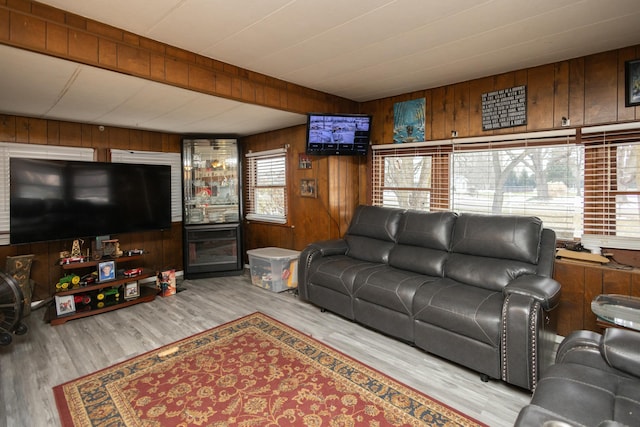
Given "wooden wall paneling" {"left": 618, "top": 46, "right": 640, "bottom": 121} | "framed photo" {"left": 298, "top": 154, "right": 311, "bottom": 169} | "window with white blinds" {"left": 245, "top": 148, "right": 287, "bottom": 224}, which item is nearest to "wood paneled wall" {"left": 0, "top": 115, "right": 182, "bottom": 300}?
"window with white blinds" {"left": 245, "top": 148, "right": 287, "bottom": 224}

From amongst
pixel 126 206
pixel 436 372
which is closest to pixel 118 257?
pixel 126 206

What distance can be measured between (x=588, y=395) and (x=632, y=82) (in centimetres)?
262

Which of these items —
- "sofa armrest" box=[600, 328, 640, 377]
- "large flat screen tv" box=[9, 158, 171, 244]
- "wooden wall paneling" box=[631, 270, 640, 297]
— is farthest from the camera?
"large flat screen tv" box=[9, 158, 171, 244]

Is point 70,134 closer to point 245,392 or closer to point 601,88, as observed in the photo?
point 245,392

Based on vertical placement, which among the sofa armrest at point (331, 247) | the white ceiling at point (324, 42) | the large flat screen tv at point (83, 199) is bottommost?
the sofa armrest at point (331, 247)

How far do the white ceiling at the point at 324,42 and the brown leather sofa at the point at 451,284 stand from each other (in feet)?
4.72

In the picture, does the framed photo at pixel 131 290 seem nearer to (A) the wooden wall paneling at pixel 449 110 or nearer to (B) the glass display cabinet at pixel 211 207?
(B) the glass display cabinet at pixel 211 207

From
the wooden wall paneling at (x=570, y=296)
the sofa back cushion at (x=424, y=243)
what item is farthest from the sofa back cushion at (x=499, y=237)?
the wooden wall paneling at (x=570, y=296)

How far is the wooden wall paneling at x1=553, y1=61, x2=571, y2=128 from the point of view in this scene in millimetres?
2988

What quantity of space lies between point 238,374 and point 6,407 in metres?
1.42

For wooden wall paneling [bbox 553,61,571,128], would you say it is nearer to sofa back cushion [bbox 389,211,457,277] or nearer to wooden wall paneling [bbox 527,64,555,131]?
wooden wall paneling [bbox 527,64,555,131]

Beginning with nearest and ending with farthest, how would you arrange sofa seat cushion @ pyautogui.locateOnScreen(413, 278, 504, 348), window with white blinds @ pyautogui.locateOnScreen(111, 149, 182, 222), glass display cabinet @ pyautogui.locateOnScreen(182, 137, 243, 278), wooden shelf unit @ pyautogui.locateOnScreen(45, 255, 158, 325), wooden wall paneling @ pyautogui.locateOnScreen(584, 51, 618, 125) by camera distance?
sofa seat cushion @ pyautogui.locateOnScreen(413, 278, 504, 348)
wooden wall paneling @ pyautogui.locateOnScreen(584, 51, 618, 125)
wooden shelf unit @ pyautogui.locateOnScreen(45, 255, 158, 325)
window with white blinds @ pyautogui.locateOnScreen(111, 149, 182, 222)
glass display cabinet @ pyautogui.locateOnScreen(182, 137, 243, 278)

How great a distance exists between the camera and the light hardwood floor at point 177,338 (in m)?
2.14

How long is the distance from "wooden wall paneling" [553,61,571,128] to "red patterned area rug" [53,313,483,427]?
8.80 ft
